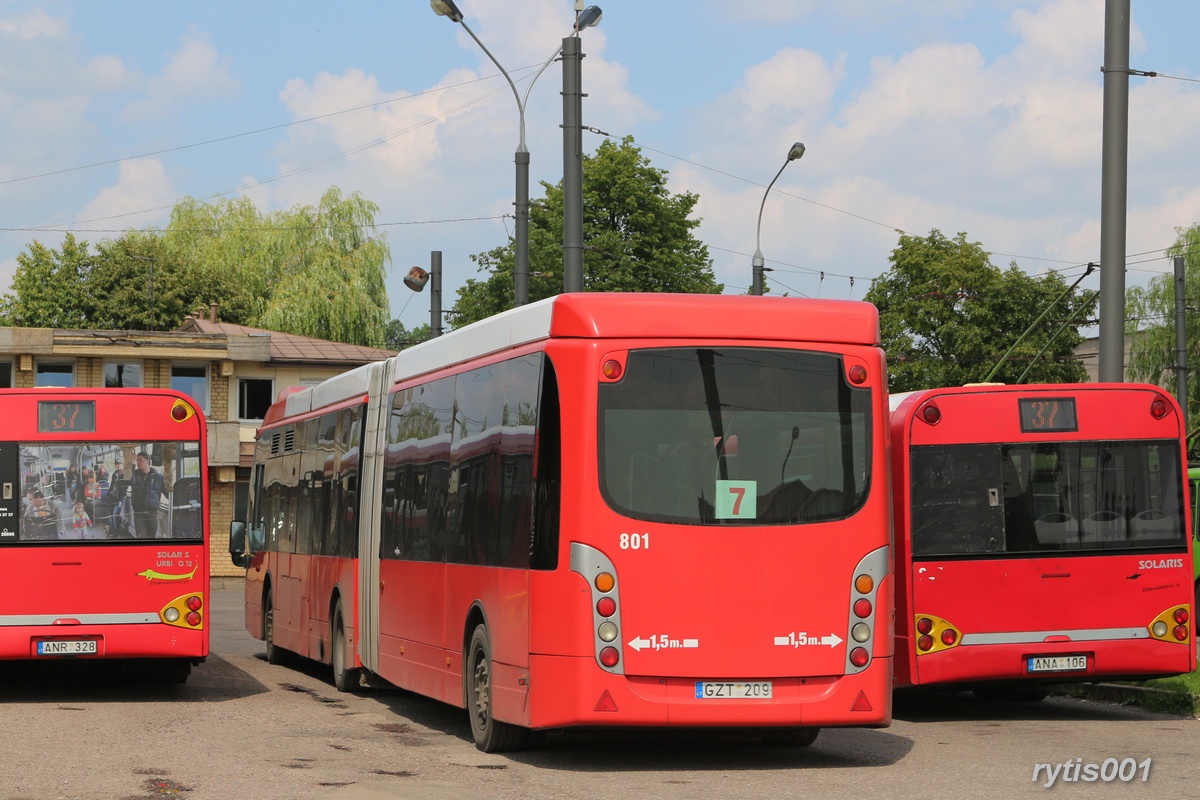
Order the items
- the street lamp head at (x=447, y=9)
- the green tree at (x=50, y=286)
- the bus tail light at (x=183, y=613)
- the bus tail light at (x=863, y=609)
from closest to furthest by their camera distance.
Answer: the bus tail light at (x=863, y=609), the bus tail light at (x=183, y=613), the street lamp head at (x=447, y=9), the green tree at (x=50, y=286)

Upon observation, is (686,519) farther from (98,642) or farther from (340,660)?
(340,660)

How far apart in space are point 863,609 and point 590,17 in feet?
39.5

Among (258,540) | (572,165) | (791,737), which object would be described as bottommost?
(791,737)

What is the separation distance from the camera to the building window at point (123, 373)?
2111 inches

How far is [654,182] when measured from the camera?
59.1 metres

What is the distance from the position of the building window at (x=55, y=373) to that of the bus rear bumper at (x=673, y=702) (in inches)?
1788

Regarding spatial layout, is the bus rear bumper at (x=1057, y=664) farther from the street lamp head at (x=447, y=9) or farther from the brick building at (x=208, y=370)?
the brick building at (x=208, y=370)

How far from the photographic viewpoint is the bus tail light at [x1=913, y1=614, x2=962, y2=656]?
14047 mm

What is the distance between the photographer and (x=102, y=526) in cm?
1550


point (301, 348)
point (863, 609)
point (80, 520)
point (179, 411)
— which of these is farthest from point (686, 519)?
point (301, 348)

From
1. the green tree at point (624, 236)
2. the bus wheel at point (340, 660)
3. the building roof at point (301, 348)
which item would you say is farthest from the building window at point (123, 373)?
the bus wheel at point (340, 660)

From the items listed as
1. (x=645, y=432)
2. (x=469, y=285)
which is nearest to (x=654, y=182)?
(x=469, y=285)

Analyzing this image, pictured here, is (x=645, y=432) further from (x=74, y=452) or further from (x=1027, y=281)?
(x=1027, y=281)

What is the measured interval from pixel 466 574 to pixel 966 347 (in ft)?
170
